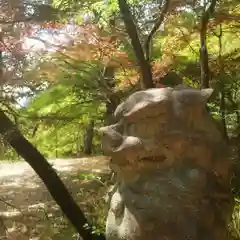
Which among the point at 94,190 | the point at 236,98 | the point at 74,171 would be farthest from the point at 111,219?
the point at 74,171

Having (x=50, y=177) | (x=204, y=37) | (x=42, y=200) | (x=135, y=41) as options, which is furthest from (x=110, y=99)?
(x=42, y=200)

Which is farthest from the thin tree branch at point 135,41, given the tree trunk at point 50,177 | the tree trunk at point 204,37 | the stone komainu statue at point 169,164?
the stone komainu statue at point 169,164

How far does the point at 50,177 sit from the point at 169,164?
4.77 ft

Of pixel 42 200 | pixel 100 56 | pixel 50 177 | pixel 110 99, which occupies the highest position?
pixel 100 56

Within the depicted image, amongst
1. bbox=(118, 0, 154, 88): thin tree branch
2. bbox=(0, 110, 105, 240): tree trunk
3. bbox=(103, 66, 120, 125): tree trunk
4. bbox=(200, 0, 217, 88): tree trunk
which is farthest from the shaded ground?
bbox=(200, 0, 217, 88): tree trunk

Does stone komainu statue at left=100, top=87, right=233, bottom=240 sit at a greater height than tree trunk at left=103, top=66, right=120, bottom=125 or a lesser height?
lesser

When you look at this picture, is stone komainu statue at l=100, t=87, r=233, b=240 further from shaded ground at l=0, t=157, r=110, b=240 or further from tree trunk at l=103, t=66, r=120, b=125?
tree trunk at l=103, t=66, r=120, b=125

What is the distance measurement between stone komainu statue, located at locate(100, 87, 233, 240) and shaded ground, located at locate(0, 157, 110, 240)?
1267 millimetres

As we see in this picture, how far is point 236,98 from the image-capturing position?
573 cm

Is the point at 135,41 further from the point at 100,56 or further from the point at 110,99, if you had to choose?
the point at 110,99

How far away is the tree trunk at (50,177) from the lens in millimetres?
3260

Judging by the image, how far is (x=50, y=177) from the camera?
3385 millimetres

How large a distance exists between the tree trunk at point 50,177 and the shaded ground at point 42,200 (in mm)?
137

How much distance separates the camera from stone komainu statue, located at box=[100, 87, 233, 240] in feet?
7.14
